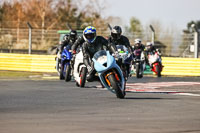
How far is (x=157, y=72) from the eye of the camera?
84.6 ft

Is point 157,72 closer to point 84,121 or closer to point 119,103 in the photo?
point 119,103

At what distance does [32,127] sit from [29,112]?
6.52 ft

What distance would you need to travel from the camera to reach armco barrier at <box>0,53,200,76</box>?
26547mm

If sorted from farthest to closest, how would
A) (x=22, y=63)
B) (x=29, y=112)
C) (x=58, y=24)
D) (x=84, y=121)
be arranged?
(x=58, y=24) < (x=22, y=63) < (x=29, y=112) < (x=84, y=121)

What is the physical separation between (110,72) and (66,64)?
8692mm

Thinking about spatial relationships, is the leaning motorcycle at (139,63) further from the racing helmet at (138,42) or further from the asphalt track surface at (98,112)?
the asphalt track surface at (98,112)

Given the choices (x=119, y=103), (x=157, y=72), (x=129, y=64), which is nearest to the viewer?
(x=119, y=103)

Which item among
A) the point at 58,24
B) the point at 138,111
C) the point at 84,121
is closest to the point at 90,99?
the point at 138,111

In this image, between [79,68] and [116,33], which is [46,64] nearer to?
[116,33]

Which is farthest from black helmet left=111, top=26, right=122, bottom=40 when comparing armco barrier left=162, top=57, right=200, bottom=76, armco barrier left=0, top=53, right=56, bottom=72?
armco barrier left=0, top=53, right=56, bottom=72

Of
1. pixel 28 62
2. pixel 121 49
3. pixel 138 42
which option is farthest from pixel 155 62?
pixel 121 49

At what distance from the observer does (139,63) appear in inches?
985

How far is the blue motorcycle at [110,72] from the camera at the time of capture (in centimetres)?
1292

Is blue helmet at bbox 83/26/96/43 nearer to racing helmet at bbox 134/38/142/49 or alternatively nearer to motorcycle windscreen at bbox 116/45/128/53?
motorcycle windscreen at bbox 116/45/128/53
